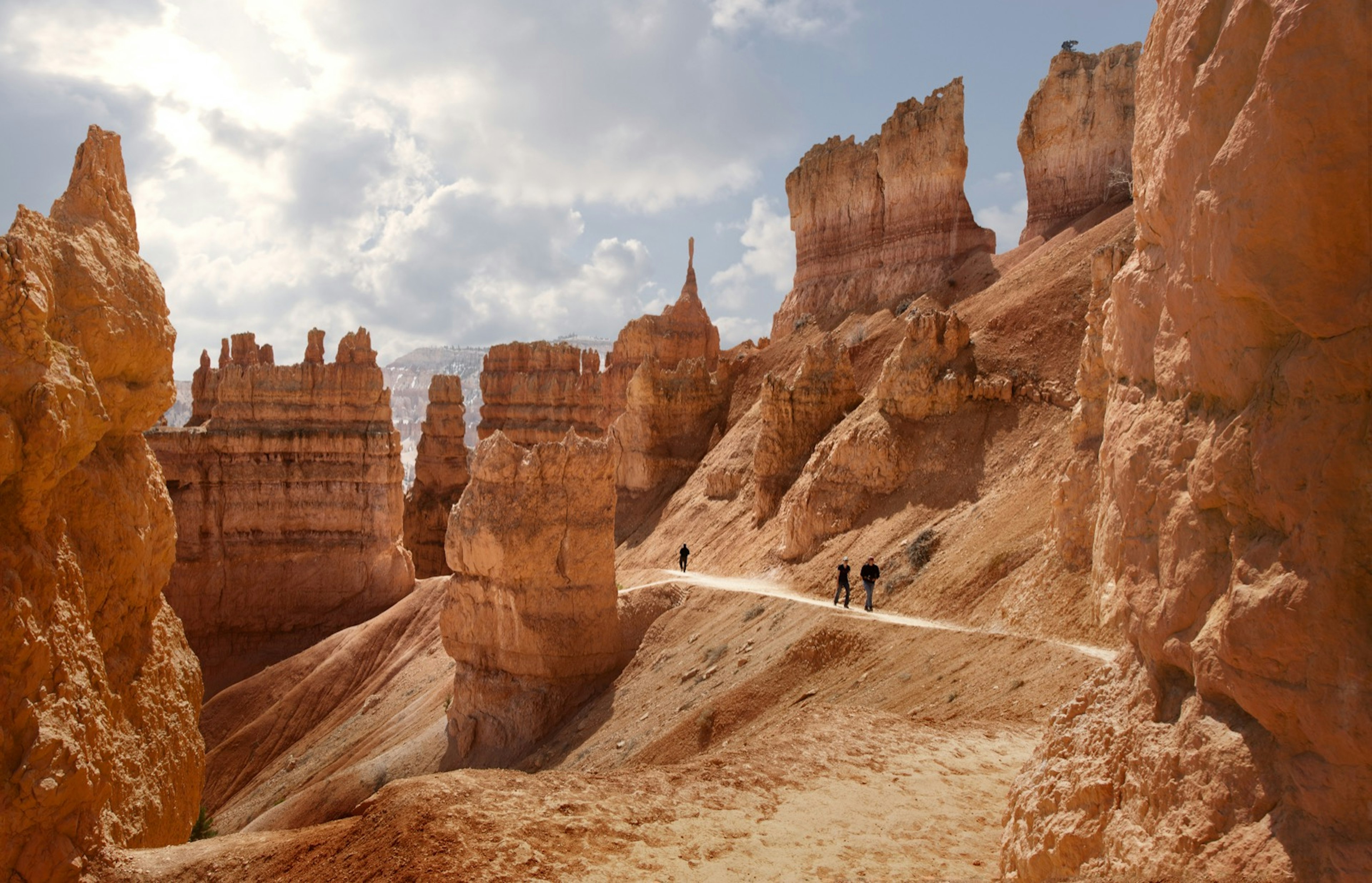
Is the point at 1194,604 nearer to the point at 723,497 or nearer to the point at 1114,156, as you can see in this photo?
the point at 723,497

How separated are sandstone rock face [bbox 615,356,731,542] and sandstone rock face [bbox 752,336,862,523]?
9.43 m

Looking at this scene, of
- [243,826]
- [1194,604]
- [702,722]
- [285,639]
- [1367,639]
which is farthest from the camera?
[285,639]

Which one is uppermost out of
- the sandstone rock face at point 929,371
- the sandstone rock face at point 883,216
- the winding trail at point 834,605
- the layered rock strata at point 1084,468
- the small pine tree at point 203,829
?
the sandstone rock face at point 883,216

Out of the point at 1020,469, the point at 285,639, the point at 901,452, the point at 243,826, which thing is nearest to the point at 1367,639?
the point at 1020,469

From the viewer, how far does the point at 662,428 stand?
40094 mm

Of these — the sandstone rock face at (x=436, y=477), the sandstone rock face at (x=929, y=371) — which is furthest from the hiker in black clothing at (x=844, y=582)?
the sandstone rock face at (x=436, y=477)

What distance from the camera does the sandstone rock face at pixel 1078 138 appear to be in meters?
33.9

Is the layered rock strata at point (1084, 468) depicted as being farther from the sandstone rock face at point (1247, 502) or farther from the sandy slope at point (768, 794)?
the sandstone rock face at point (1247, 502)

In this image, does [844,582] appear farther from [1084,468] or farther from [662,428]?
[662,428]

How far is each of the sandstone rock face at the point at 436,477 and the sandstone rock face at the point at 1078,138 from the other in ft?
87.8

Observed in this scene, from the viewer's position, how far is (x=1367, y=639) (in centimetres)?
474

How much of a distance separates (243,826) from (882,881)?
22.6 metres

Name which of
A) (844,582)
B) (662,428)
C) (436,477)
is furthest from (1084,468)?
(436,477)

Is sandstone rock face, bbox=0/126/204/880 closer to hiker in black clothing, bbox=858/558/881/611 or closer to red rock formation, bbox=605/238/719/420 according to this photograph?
hiker in black clothing, bbox=858/558/881/611
